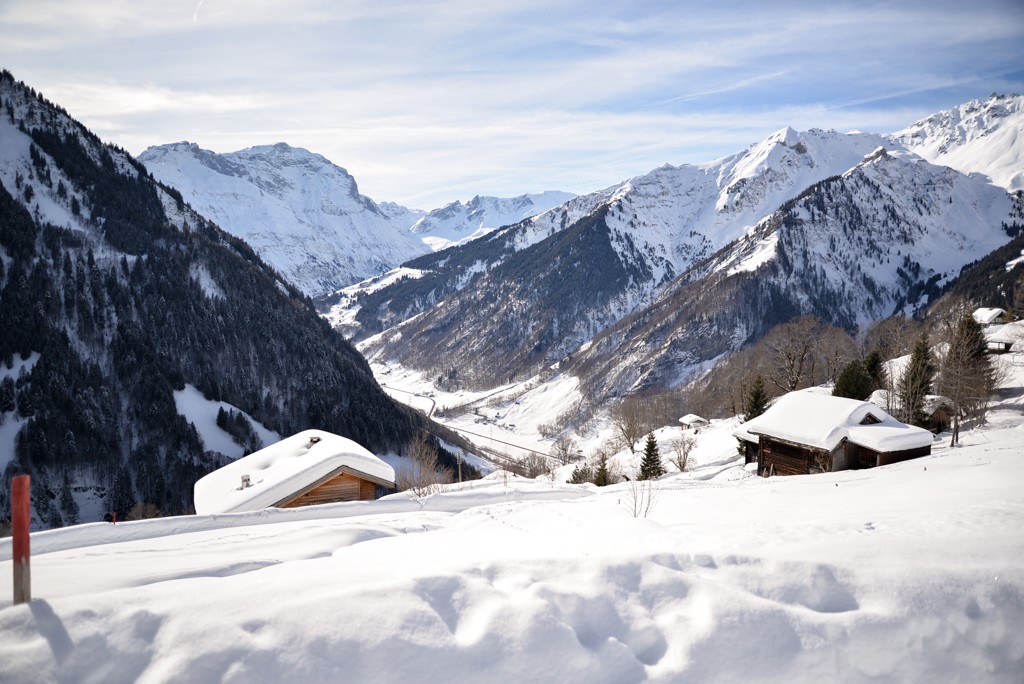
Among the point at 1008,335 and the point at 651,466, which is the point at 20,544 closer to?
the point at 651,466

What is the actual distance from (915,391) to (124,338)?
90.7m

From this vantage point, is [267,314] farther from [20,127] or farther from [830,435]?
[830,435]

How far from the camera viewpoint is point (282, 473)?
24562 mm

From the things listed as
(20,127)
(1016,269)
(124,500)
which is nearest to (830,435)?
(124,500)

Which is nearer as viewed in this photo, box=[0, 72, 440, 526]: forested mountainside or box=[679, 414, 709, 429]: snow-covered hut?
box=[679, 414, 709, 429]: snow-covered hut

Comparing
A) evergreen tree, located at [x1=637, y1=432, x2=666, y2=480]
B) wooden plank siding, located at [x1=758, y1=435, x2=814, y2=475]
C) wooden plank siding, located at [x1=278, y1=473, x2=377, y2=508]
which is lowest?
evergreen tree, located at [x1=637, y1=432, x2=666, y2=480]

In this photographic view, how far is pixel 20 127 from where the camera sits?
315 feet

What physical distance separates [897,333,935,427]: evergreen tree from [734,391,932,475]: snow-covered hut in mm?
8763

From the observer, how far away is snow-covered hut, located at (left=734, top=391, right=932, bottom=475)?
29.5m

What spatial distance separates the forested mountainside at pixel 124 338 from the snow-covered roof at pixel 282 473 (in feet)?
158

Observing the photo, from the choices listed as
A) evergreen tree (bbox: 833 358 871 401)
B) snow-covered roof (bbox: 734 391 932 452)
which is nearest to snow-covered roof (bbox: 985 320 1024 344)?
evergreen tree (bbox: 833 358 871 401)

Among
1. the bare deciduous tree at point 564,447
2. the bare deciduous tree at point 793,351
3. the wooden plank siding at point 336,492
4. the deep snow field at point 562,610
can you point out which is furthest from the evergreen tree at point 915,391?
the bare deciduous tree at point 564,447

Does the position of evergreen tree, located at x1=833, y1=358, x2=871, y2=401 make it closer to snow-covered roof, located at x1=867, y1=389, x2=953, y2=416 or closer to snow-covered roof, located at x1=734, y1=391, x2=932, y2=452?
snow-covered roof, located at x1=867, y1=389, x2=953, y2=416

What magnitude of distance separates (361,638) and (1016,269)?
209 metres
